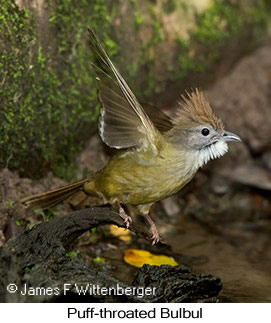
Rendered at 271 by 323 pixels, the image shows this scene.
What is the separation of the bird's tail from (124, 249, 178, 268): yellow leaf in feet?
2.35

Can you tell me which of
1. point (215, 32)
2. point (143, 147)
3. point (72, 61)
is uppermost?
point (215, 32)

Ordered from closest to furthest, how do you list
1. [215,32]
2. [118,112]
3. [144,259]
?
[118,112], [144,259], [215,32]

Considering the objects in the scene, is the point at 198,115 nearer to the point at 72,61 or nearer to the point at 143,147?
the point at 143,147

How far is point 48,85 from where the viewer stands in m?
4.48

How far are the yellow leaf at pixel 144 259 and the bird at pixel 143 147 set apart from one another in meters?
0.29

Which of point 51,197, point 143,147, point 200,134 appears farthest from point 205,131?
point 51,197

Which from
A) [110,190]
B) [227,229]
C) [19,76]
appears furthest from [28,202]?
[227,229]

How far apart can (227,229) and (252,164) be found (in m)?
1.13

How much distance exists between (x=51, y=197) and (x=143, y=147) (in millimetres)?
891

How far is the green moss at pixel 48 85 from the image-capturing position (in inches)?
159

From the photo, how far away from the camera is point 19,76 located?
13.6 ft

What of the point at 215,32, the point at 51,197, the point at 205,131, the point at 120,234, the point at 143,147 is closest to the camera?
the point at 143,147

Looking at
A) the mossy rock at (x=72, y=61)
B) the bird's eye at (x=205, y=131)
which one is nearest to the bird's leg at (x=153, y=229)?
the bird's eye at (x=205, y=131)
